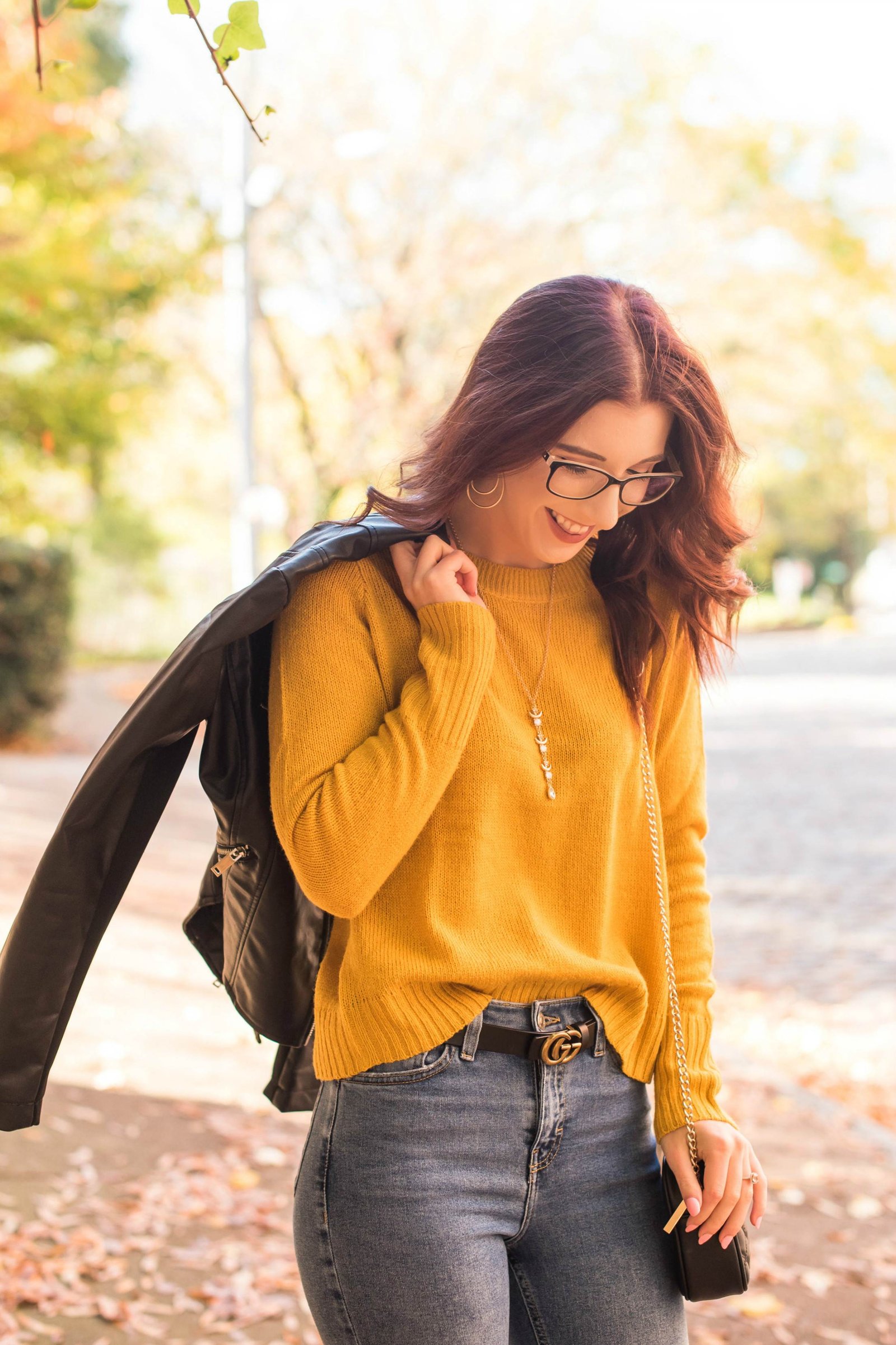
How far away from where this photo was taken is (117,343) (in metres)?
11.9

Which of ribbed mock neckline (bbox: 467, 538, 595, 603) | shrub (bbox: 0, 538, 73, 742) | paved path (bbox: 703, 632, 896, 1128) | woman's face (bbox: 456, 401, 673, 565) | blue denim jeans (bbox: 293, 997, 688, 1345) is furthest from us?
shrub (bbox: 0, 538, 73, 742)

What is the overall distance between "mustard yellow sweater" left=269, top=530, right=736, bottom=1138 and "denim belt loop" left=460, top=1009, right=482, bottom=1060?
0.02 m

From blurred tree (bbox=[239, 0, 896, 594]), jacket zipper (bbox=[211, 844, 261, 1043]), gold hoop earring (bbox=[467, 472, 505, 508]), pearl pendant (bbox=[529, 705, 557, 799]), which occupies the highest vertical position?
blurred tree (bbox=[239, 0, 896, 594])

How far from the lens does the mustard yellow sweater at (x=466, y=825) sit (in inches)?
69.5

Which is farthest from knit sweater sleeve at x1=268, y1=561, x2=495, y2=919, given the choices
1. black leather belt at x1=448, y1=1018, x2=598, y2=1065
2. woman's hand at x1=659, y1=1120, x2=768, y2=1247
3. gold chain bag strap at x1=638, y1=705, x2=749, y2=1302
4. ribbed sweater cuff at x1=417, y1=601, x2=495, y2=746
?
woman's hand at x1=659, y1=1120, x2=768, y2=1247

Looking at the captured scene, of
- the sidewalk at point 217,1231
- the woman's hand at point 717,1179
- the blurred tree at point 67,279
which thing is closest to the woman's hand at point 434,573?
the woman's hand at point 717,1179

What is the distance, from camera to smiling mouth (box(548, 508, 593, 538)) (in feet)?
6.52

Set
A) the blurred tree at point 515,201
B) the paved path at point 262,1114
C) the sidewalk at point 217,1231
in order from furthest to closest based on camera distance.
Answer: the blurred tree at point 515,201, the paved path at point 262,1114, the sidewalk at point 217,1231

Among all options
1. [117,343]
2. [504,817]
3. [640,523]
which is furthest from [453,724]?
→ [117,343]

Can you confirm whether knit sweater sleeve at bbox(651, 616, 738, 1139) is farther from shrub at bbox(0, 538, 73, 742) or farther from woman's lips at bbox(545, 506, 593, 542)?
shrub at bbox(0, 538, 73, 742)

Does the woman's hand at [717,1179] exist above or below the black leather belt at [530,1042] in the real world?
below

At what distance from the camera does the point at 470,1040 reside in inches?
70.7

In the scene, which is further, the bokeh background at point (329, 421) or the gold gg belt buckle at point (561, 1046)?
the bokeh background at point (329, 421)

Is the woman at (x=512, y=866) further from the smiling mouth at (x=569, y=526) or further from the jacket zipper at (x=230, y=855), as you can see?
the jacket zipper at (x=230, y=855)
